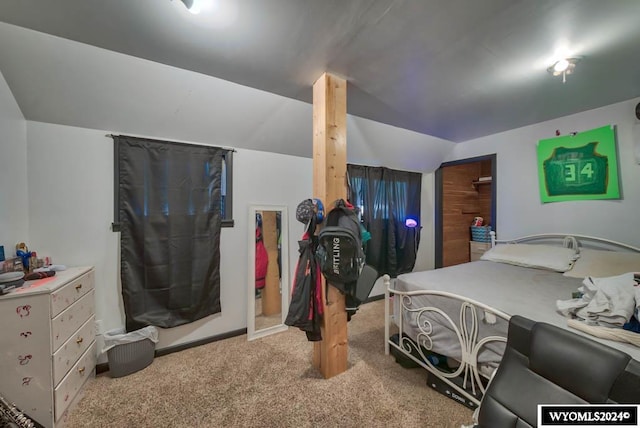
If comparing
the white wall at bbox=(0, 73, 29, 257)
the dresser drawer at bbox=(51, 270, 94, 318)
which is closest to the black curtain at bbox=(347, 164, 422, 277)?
the dresser drawer at bbox=(51, 270, 94, 318)

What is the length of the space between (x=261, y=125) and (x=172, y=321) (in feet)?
6.86

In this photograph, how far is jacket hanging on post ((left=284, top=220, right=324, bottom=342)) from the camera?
1668mm

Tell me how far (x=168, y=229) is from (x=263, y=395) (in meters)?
1.64

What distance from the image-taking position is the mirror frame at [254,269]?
2.44m

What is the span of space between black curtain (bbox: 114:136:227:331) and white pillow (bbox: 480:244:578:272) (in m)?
3.29

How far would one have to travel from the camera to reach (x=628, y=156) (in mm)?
2223

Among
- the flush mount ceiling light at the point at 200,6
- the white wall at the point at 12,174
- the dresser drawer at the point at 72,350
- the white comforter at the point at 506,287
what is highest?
the flush mount ceiling light at the point at 200,6

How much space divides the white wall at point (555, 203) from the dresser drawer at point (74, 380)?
4.61 m

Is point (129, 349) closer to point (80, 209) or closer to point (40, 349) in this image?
point (40, 349)

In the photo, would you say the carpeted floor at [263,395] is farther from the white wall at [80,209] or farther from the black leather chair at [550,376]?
the black leather chair at [550,376]

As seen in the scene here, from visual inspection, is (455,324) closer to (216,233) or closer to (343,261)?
(343,261)

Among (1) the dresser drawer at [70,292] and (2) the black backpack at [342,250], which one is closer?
(1) the dresser drawer at [70,292]

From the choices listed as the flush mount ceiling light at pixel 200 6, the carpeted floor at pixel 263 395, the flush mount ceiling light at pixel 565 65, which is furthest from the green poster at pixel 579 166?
the flush mount ceiling light at pixel 200 6

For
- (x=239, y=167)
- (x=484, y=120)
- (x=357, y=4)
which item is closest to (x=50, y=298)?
(x=239, y=167)
